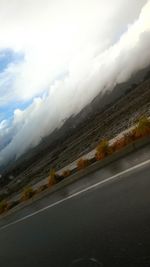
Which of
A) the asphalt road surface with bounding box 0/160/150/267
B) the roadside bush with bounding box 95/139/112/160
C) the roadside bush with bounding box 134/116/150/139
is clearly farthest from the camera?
the roadside bush with bounding box 95/139/112/160

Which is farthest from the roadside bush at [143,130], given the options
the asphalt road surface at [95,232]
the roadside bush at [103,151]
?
the asphalt road surface at [95,232]

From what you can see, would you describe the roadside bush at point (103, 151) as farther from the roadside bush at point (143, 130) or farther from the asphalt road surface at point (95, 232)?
the asphalt road surface at point (95, 232)

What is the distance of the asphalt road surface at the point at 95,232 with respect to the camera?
229 inches

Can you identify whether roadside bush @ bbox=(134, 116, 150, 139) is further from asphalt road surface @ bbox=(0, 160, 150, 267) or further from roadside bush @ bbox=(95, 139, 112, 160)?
asphalt road surface @ bbox=(0, 160, 150, 267)

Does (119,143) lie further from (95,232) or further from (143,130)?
(95,232)

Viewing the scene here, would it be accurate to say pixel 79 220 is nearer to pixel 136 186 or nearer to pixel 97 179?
pixel 136 186

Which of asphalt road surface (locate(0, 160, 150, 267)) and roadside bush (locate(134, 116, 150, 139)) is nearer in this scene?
asphalt road surface (locate(0, 160, 150, 267))

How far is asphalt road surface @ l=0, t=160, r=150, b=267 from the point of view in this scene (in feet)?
19.1

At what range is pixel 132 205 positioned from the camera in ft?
24.0

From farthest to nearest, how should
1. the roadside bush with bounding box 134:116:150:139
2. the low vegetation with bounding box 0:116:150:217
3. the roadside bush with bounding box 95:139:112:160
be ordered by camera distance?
Result: the roadside bush with bounding box 95:139:112:160
the low vegetation with bounding box 0:116:150:217
the roadside bush with bounding box 134:116:150:139

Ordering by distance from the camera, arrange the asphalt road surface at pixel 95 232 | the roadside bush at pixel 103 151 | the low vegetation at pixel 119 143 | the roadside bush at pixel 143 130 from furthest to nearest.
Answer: the roadside bush at pixel 103 151 < the low vegetation at pixel 119 143 < the roadside bush at pixel 143 130 < the asphalt road surface at pixel 95 232

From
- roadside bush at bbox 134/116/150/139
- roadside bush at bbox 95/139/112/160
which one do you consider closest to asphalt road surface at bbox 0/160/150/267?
roadside bush at bbox 134/116/150/139

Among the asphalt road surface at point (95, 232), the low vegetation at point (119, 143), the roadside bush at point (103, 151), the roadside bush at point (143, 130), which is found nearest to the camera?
the asphalt road surface at point (95, 232)

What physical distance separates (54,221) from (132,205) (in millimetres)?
3506
